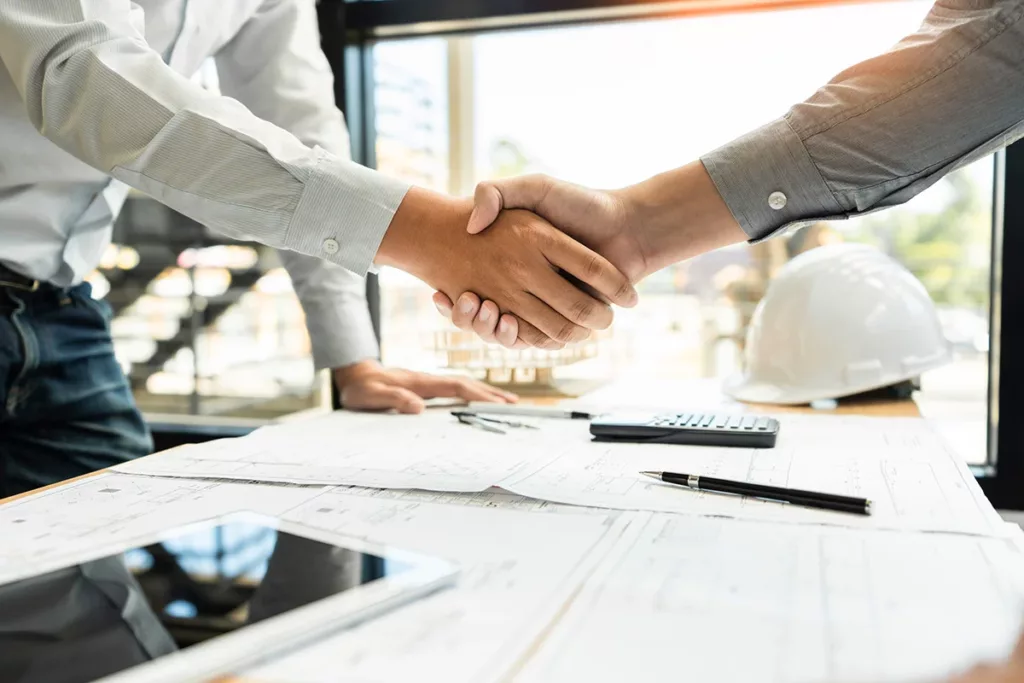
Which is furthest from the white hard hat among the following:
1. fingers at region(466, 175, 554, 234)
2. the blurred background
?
fingers at region(466, 175, 554, 234)

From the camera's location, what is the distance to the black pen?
591 mm

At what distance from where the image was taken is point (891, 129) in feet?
2.66

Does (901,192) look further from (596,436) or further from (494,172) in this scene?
(494,172)

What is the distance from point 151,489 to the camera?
0.69m

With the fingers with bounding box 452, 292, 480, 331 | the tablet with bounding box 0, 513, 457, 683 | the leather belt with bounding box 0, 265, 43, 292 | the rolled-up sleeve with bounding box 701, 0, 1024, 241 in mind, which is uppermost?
the rolled-up sleeve with bounding box 701, 0, 1024, 241

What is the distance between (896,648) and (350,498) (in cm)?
42

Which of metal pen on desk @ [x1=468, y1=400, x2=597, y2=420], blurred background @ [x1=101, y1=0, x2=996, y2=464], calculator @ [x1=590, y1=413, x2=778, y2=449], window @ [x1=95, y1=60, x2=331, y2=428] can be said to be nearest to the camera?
calculator @ [x1=590, y1=413, x2=778, y2=449]

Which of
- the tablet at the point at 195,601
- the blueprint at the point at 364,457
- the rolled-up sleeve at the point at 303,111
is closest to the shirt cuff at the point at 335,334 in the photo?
the rolled-up sleeve at the point at 303,111

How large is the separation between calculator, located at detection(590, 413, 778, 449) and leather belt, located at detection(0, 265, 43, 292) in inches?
29.3

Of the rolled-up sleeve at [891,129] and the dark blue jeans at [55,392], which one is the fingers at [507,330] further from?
the dark blue jeans at [55,392]

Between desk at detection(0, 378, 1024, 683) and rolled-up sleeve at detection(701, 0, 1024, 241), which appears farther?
rolled-up sleeve at detection(701, 0, 1024, 241)

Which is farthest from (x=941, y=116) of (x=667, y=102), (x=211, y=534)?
(x=667, y=102)

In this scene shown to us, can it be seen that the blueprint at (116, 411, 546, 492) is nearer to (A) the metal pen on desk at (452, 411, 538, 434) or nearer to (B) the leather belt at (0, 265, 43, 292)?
(A) the metal pen on desk at (452, 411, 538, 434)

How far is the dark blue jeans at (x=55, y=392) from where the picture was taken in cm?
101
